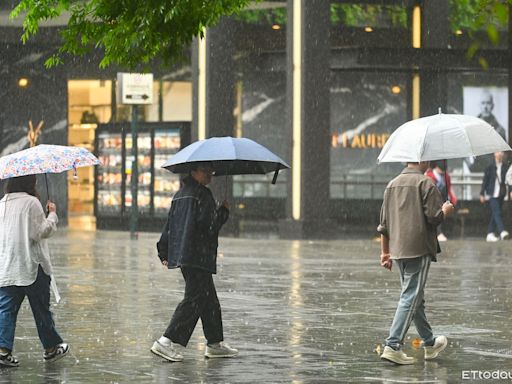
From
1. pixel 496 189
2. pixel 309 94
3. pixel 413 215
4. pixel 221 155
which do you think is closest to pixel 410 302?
pixel 413 215

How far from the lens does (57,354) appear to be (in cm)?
1088

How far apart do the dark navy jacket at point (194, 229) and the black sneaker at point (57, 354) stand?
3.55 ft

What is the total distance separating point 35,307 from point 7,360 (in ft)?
1.63

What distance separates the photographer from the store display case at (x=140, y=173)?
106 feet

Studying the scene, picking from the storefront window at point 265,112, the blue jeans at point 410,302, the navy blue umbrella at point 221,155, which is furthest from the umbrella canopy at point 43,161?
the storefront window at point 265,112

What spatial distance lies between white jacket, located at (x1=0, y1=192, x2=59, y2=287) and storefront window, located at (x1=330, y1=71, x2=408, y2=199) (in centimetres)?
2696

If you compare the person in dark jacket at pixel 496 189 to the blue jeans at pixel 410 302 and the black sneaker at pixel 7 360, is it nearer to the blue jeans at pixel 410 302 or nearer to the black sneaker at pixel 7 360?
the blue jeans at pixel 410 302

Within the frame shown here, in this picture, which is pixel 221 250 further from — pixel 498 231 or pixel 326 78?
pixel 498 231

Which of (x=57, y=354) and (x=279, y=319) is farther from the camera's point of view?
(x=279, y=319)

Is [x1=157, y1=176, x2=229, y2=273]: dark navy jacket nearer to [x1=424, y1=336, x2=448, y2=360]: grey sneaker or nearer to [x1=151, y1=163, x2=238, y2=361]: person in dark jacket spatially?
[x1=151, y1=163, x2=238, y2=361]: person in dark jacket

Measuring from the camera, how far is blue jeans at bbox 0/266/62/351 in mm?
10711
